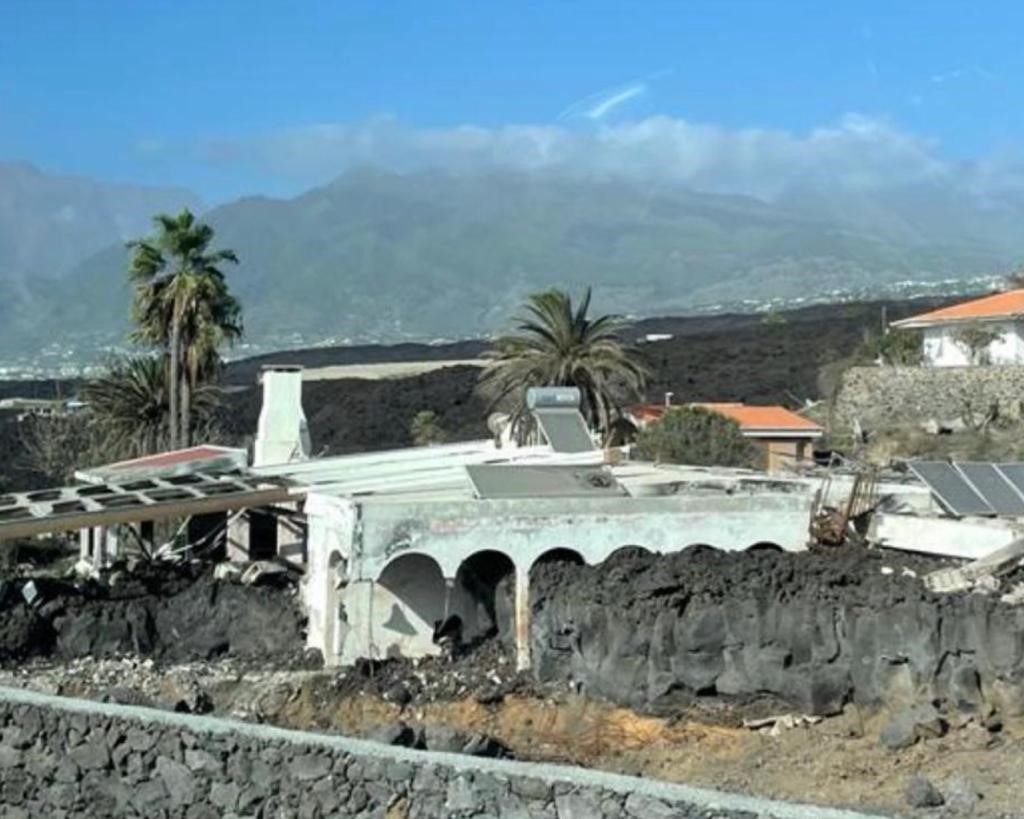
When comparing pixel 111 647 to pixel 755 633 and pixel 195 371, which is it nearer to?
pixel 755 633

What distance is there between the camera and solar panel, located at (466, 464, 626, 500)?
22422 millimetres

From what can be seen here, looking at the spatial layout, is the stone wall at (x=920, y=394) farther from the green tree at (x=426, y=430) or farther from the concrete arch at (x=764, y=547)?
the concrete arch at (x=764, y=547)

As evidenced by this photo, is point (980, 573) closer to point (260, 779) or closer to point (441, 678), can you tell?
point (441, 678)

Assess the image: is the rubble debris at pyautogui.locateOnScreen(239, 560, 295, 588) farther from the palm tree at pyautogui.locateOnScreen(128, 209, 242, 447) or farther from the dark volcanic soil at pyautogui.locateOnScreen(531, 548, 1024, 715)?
the palm tree at pyautogui.locateOnScreen(128, 209, 242, 447)

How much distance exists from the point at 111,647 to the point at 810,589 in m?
10.7

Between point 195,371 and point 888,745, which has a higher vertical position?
point 195,371

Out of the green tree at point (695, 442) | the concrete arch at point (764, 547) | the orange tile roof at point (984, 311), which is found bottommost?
the concrete arch at point (764, 547)

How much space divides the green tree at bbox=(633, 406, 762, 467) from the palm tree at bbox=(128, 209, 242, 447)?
11.4 metres

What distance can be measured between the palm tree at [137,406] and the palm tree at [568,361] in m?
8.40

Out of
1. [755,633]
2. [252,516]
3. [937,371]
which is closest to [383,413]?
[937,371]

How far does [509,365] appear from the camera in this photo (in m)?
38.5

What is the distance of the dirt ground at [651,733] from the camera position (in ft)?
52.3

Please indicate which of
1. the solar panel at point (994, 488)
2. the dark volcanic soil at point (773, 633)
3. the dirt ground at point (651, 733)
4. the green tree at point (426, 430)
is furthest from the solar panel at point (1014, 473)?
the green tree at point (426, 430)

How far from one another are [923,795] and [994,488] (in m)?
10.5
